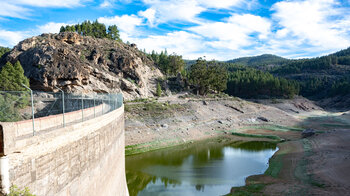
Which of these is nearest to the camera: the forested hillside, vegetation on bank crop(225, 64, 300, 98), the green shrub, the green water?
the green shrub

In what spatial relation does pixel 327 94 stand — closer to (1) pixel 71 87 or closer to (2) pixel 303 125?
(2) pixel 303 125

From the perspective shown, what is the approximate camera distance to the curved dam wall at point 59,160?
612 centimetres

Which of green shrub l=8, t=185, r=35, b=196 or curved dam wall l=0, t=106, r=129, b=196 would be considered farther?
curved dam wall l=0, t=106, r=129, b=196

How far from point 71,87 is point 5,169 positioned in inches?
2109

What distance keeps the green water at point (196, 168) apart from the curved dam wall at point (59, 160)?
47.7 ft

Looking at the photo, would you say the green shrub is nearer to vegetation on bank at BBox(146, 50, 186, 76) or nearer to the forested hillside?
vegetation on bank at BBox(146, 50, 186, 76)

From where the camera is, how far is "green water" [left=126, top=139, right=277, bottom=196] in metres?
27.4

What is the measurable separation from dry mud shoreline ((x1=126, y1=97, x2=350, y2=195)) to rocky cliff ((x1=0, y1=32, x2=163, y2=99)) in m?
13.1

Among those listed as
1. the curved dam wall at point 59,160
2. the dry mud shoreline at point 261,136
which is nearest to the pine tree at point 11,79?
the dry mud shoreline at point 261,136

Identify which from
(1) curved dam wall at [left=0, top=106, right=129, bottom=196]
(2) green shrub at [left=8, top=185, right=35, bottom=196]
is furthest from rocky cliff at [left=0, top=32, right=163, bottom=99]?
(2) green shrub at [left=8, top=185, right=35, bottom=196]

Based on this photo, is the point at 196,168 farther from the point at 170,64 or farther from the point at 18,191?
the point at 170,64

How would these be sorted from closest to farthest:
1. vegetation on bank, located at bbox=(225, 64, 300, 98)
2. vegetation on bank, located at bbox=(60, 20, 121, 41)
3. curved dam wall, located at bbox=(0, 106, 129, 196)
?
curved dam wall, located at bbox=(0, 106, 129, 196) < vegetation on bank, located at bbox=(60, 20, 121, 41) < vegetation on bank, located at bbox=(225, 64, 300, 98)

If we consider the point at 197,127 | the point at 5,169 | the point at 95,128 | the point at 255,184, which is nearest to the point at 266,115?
the point at 197,127

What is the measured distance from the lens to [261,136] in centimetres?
5609
